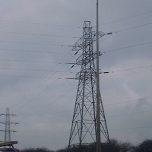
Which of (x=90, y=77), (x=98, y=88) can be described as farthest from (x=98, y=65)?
(x=90, y=77)

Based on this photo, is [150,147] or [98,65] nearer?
[98,65]

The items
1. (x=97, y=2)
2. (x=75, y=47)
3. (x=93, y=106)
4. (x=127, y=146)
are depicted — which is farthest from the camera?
(x=127, y=146)

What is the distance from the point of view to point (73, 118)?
156 feet

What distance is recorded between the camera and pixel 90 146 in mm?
52562

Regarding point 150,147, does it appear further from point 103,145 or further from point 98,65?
point 98,65

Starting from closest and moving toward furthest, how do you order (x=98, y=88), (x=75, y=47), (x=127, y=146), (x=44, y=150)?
(x=98, y=88) → (x=75, y=47) → (x=127, y=146) → (x=44, y=150)

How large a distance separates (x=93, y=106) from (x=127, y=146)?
48.2 ft

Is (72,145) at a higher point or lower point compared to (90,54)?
lower

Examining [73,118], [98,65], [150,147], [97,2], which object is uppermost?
[97,2]

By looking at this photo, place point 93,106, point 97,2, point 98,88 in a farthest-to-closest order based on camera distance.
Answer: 1. point 93,106
2. point 97,2
3. point 98,88

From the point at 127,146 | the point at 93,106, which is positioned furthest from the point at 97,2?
the point at 127,146

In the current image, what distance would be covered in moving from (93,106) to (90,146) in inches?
324

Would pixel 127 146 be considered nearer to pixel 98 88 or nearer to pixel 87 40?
pixel 87 40

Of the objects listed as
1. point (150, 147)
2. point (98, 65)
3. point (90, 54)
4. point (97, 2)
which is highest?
point (97, 2)
